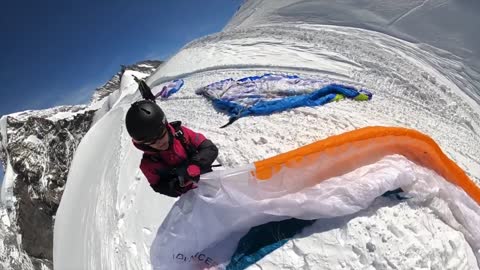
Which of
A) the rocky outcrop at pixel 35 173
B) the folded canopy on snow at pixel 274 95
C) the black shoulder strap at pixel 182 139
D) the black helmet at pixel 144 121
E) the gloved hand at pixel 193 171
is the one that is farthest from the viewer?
the rocky outcrop at pixel 35 173

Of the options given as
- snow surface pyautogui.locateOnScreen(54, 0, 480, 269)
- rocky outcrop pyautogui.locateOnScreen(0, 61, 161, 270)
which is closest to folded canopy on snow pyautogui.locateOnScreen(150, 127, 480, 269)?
snow surface pyautogui.locateOnScreen(54, 0, 480, 269)

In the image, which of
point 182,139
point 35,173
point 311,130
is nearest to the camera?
point 182,139

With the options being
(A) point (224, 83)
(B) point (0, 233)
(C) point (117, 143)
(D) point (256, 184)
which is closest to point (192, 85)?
(A) point (224, 83)

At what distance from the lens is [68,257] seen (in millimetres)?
3836

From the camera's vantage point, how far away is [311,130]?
9.70ft

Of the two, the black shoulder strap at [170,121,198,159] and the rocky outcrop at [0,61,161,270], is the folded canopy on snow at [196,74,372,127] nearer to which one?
the black shoulder strap at [170,121,198,159]

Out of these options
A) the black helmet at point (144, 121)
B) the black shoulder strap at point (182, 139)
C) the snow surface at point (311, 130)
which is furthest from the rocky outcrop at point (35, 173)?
the black helmet at point (144, 121)

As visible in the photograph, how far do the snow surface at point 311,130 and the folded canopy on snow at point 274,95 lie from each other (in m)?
0.10

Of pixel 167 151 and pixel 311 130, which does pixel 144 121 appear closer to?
pixel 167 151

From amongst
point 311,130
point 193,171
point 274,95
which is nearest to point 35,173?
point 274,95

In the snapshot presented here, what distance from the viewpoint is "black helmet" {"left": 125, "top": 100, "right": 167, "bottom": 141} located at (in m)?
1.68

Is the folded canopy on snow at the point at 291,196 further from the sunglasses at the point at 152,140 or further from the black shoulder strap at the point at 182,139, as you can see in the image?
the sunglasses at the point at 152,140

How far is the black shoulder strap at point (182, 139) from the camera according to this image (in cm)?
201

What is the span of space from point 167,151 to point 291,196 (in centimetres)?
67
